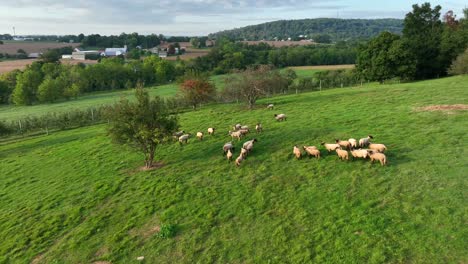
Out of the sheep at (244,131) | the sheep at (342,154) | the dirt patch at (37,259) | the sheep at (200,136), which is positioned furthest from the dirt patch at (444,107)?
the dirt patch at (37,259)

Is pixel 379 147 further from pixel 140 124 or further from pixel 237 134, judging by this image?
pixel 140 124

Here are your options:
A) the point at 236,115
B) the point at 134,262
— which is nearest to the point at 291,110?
the point at 236,115

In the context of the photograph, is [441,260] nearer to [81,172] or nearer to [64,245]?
[64,245]

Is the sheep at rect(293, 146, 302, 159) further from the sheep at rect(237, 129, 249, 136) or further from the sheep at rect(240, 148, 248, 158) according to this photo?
the sheep at rect(237, 129, 249, 136)

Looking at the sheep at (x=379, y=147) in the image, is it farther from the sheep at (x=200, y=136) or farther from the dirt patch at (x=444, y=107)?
Answer: the sheep at (x=200, y=136)

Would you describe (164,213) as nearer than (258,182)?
Yes

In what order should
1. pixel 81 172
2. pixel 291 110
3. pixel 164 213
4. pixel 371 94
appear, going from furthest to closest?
pixel 371 94 < pixel 291 110 < pixel 81 172 < pixel 164 213

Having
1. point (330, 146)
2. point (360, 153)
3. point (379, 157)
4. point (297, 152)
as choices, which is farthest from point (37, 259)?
point (379, 157)

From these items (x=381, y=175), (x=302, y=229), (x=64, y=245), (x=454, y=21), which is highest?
(x=454, y=21)
